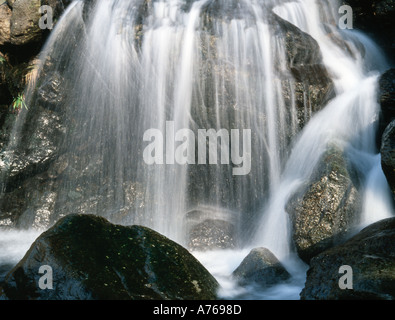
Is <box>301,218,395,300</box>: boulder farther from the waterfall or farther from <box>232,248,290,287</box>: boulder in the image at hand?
the waterfall

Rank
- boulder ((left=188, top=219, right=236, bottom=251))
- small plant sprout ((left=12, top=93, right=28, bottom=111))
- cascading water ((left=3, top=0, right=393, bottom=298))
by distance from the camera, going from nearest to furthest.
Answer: boulder ((left=188, top=219, right=236, bottom=251))
cascading water ((left=3, top=0, right=393, bottom=298))
small plant sprout ((left=12, top=93, right=28, bottom=111))

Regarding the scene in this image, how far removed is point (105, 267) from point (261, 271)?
231 centimetres

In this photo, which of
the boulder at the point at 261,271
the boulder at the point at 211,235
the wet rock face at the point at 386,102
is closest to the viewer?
the boulder at the point at 261,271

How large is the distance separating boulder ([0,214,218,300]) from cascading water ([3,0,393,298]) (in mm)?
2613

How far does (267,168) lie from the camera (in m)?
7.11

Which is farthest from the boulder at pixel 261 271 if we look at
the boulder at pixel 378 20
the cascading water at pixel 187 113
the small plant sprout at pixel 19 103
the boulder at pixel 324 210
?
the boulder at pixel 378 20

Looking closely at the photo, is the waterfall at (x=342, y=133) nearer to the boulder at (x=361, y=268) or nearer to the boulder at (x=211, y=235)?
the boulder at (x=211, y=235)

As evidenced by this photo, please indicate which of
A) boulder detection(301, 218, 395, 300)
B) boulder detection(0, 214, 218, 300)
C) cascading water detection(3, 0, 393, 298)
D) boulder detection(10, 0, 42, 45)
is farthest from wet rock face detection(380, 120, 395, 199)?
boulder detection(10, 0, 42, 45)

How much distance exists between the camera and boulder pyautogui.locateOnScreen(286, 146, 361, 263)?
500cm

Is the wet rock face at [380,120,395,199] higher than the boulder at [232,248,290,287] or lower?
higher

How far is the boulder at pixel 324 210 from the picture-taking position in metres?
5.00

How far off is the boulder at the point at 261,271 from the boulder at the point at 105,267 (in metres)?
0.97

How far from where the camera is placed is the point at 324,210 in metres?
5.13

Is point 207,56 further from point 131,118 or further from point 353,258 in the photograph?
point 353,258
